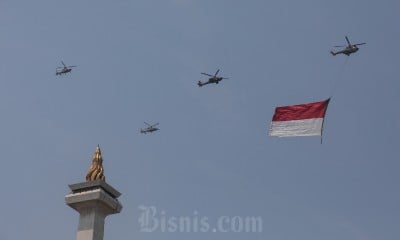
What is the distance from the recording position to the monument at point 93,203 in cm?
2153

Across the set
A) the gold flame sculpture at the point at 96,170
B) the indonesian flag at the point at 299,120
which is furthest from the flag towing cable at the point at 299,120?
the gold flame sculpture at the point at 96,170

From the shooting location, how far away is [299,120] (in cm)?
2875

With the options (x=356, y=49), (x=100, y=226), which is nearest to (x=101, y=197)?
(x=100, y=226)

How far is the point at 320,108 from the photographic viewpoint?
2847cm

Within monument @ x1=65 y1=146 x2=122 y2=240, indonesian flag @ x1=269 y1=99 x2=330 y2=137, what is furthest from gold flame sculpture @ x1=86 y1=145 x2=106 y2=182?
indonesian flag @ x1=269 y1=99 x2=330 y2=137

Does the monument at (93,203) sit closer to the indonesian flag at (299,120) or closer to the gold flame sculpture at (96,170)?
the gold flame sculpture at (96,170)

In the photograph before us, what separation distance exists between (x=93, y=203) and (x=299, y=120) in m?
10.9

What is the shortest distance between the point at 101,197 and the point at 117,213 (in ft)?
4.24

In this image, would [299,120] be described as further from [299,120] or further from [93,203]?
[93,203]

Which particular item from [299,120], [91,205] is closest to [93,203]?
[91,205]

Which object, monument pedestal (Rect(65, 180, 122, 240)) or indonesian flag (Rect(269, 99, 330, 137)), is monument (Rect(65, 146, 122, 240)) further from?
indonesian flag (Rect(269, 99, 330, 137))

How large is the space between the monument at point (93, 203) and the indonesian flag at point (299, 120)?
29.3 ft

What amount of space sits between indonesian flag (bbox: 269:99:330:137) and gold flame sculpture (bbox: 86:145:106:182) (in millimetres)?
8507

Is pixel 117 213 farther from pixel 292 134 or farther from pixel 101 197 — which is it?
pixel 292 134
